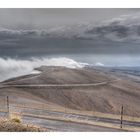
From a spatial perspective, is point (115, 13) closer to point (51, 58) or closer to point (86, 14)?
point (86, 14)

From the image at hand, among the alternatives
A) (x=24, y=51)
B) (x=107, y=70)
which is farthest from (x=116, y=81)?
(x=24, y=51)

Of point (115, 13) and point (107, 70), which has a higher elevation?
point (115, 13)

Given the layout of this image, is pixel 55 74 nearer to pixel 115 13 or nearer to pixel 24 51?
pixel 24 51
